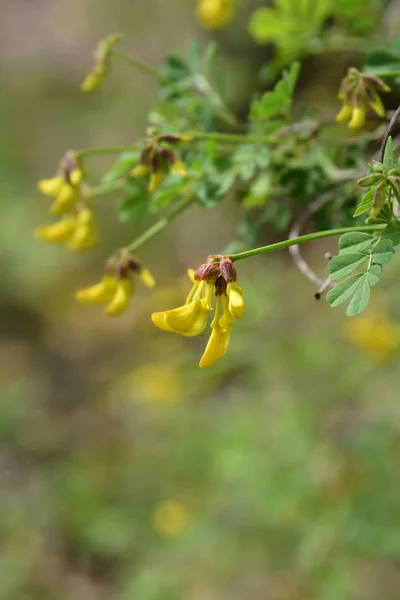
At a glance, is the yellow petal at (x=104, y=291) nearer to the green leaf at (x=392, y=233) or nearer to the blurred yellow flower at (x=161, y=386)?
the green leaf at (x=392, y=233)

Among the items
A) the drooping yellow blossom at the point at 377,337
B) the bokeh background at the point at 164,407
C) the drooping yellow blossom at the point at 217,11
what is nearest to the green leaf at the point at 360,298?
the drooping yellow blossom at the point at 217,11

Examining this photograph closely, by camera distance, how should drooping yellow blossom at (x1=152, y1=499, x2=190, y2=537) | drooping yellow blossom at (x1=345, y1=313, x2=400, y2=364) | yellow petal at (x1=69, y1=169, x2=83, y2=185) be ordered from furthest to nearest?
drooping yellow blossom at (x1=152, y1=499, x2=190, y2=537) < drooping yellow blossom at (x1=345, y1=313, x2=400, y2=364) < yellow petal at (x1=69, y1=169, x2=83, y2=185)

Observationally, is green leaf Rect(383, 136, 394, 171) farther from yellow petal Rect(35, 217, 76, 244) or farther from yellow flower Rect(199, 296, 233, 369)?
yellow petal Rect(35, 217, 76, 244)

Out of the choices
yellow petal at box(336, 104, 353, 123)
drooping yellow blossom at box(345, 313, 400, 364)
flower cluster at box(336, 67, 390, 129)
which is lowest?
drooping yellow blossom at box(345, 313, 400, 364)

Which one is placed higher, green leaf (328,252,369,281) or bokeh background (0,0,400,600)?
green leaf (328,252,369,281)

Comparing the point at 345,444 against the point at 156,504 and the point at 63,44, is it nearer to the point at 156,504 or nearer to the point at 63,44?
the point at 156,504

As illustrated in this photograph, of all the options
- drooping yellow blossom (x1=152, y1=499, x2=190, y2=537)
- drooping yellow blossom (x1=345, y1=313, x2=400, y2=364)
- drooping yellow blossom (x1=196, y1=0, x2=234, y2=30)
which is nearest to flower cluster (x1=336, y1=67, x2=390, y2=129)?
drooping yellow blossom (x1=196, y1=0, x2=234, y2=30)

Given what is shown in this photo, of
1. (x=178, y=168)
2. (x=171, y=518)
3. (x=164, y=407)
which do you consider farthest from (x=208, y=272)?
(x=164, y=407)
